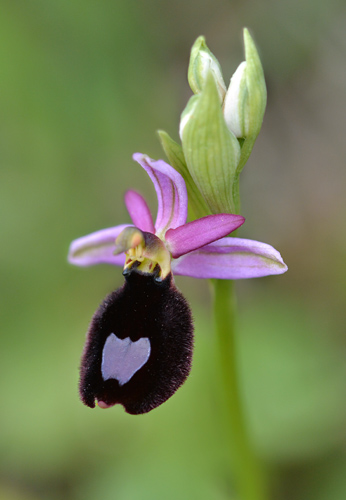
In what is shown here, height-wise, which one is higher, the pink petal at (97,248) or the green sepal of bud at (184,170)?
the green sepal of bud at (184,170)

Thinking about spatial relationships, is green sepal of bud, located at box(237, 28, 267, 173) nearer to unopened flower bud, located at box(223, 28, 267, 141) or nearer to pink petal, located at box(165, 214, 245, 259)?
unopened flower bud, located at box(223, 28, 267, 141)

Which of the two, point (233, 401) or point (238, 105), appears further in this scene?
point (233, 401)

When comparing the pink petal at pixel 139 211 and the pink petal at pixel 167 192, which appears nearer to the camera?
the pink petal at pixel 167 192

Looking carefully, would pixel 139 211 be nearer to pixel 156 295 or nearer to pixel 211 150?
pixel 156 295

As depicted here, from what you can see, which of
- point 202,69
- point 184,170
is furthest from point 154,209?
point 202,69

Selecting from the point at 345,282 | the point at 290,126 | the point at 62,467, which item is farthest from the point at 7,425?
the point at 290,126

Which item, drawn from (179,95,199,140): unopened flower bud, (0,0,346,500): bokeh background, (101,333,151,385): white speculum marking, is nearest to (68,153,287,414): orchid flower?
(101,333,151,385): white speculum marking

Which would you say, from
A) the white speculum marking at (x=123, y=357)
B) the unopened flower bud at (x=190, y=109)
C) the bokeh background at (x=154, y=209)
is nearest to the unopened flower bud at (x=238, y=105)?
the unopened flower bud at (x=190, y=109)

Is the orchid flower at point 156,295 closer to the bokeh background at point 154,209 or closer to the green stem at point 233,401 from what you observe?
the green stem at point 233,401
